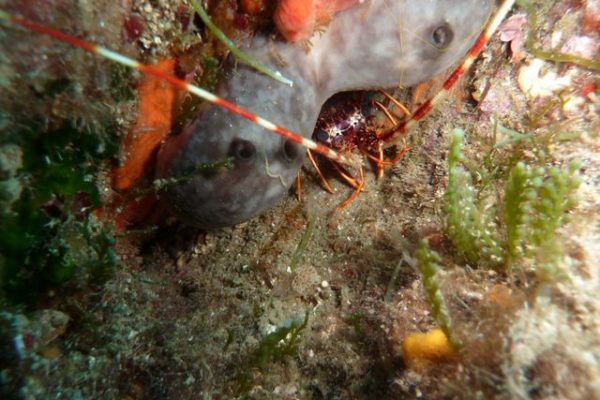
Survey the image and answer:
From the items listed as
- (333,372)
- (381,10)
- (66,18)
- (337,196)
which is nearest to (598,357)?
(333,372)

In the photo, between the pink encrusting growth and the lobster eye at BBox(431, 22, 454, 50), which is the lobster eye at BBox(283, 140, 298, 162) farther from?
the lobster eye at BBox(431, 22, 454, 50)

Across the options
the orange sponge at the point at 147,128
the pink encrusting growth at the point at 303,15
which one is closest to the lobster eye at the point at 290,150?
the pink encrusting growth at the point at 303,15

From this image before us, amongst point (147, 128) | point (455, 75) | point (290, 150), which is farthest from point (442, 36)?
point (147, 128)

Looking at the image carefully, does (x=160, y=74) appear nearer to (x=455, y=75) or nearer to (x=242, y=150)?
(x=242, y=150)

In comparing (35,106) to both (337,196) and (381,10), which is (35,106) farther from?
(337,196)

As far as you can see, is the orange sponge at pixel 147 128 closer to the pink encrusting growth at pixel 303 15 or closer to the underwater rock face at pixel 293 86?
the underwater rock face at pixel 293 86

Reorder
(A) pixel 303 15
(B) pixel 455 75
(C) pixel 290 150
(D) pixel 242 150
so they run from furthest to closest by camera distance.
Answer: (B) pixel 455 75 → (C) pixel 290 150 → (D) pixel 242 150 → (A) pixel 303 15

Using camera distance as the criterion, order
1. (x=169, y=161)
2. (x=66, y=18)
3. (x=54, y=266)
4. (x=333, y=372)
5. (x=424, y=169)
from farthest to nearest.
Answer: (x=424, y=169), (x=169, y=161), (x=333, y=372), (x=54, y=266), (x=66, y=18)

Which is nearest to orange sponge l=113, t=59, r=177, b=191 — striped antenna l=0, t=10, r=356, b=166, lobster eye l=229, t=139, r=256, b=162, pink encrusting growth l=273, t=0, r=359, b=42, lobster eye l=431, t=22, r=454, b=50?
striped antenna l=0, t=10, r=356, b=166
